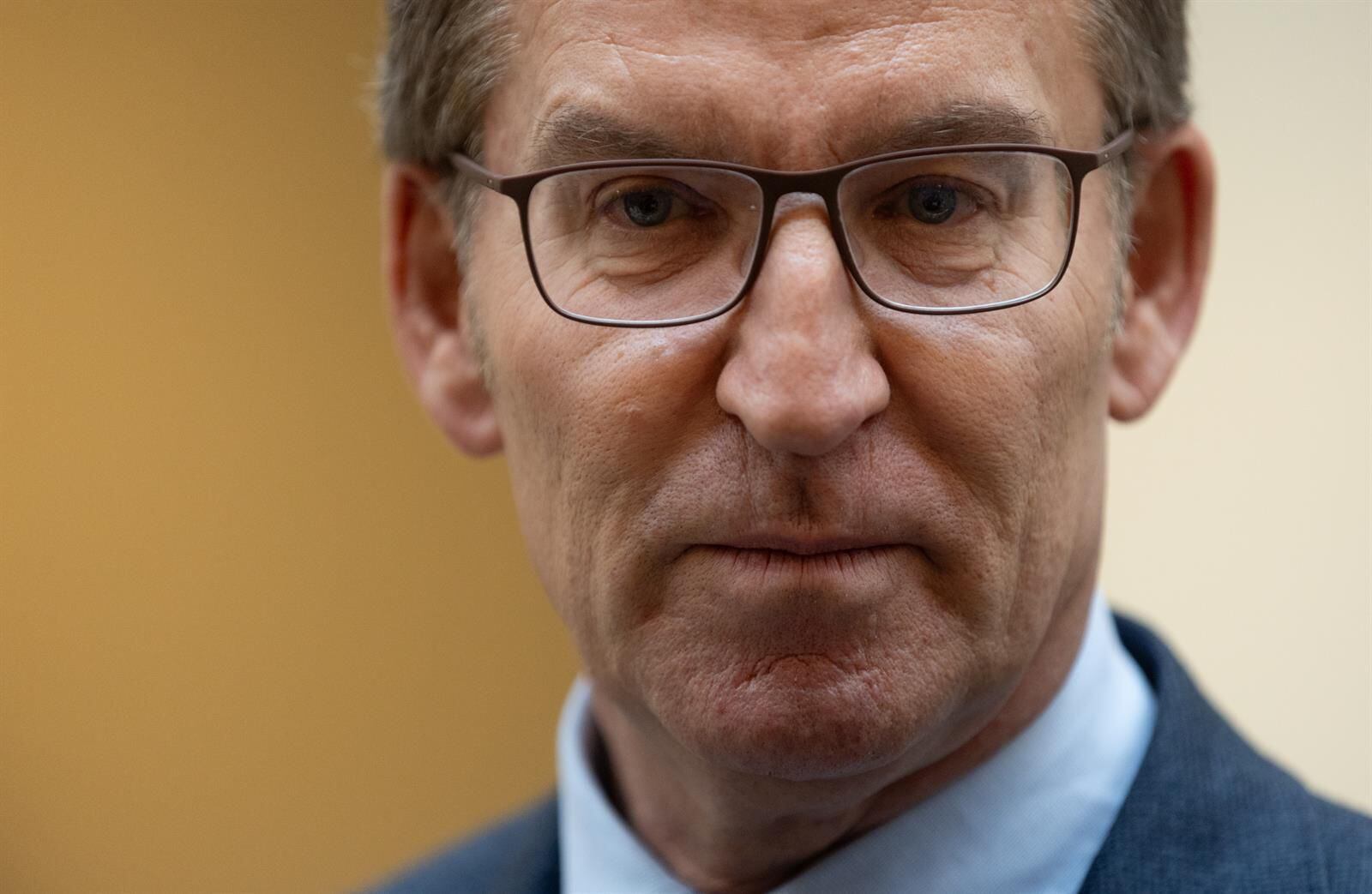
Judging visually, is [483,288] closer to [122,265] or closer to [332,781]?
[122,265]

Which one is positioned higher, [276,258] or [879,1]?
[879,1]

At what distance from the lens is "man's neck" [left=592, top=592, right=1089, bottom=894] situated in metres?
1.43

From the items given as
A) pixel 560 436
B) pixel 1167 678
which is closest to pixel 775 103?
pixel 560 436

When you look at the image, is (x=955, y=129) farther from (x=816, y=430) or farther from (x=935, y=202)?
(x=816, y=430)

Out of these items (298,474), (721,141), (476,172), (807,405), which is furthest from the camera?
(298,474)

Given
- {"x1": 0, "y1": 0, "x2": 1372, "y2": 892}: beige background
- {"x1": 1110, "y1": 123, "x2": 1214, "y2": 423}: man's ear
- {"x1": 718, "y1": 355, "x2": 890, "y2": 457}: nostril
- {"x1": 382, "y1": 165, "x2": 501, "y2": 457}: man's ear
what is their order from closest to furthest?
1. {"x1": 718, "y1": 355, "x2": 890, "y2": 457}: nostril
2. {"x1": 1110, "y1": 123, "x2": 1214, "y2": 423}: man's ear
3. {"x1": 382, "y1": 165, "x2": 501, "y2": 457}: man's ear
4. {"x1": 0, "y1": 0, "x2": 1372, "y2": 892}: beige background

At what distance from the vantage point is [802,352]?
1.22 meters

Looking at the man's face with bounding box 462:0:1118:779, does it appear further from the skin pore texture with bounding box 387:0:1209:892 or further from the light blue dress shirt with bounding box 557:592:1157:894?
the light blue dress shirt with bounding box 557:592:1157:894

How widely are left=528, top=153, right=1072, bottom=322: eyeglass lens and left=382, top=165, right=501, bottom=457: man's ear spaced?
314 mm

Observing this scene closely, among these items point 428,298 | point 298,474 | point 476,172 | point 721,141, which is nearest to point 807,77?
point 721,141

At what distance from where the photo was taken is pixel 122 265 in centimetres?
294

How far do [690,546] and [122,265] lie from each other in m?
2.03

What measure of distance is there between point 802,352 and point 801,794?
0.46 m

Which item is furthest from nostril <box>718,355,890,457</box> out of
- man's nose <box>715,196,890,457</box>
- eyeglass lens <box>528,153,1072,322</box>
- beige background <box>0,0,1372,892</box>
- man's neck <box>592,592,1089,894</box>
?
beige background <box>0,0,1372,892</box>
